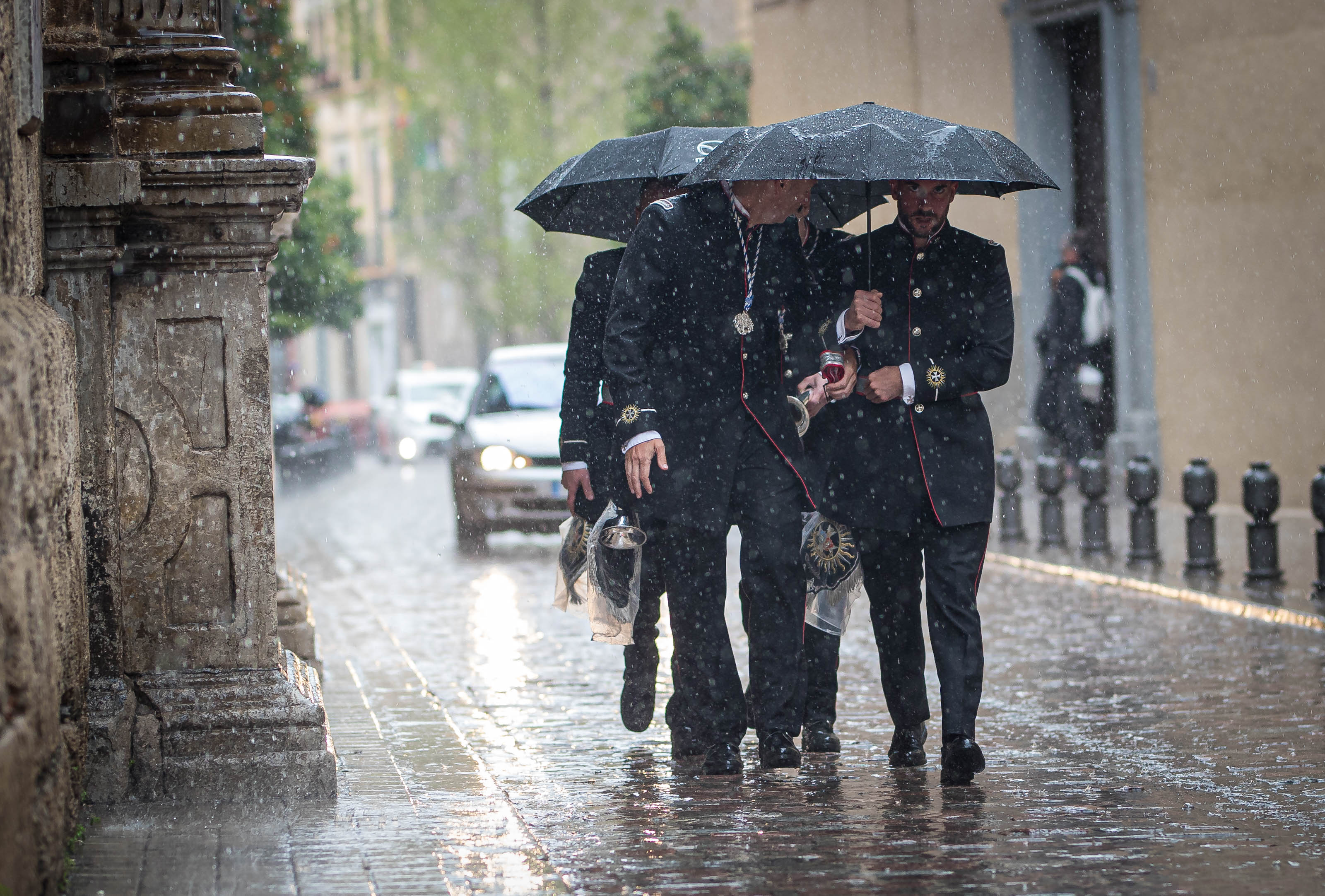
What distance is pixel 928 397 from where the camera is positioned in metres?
5.72

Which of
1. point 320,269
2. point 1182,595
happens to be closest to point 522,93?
point 320,269

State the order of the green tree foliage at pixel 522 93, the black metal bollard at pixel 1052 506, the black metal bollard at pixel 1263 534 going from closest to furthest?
1. the black metal bollard at pixel 1263 534
2. the black metal bollard at pixel 1052 506
3. the green tree foliage at pixel 522 93

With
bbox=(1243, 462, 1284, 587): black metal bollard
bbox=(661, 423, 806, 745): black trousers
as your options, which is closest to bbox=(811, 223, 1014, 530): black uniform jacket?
bbox=(661, 423, 806, 745): black trousers

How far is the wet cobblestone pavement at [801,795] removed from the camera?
4.50 m

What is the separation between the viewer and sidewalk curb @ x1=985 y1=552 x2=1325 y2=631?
30.0 ft

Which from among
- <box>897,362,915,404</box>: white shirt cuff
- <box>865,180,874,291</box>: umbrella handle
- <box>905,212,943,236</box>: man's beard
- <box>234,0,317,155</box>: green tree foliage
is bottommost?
<box>897,362,915,404</box>: white shirt cuff

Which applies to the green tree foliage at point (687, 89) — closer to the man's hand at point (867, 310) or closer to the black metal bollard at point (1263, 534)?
the black metal bollard at point (1263, 534)

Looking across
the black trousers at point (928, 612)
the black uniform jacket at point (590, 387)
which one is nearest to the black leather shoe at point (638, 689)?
the black uniform jacket at point (590, 387)

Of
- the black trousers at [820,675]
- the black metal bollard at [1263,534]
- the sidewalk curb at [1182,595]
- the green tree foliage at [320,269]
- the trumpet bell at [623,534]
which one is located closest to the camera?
the trumpet bell at [623,534]

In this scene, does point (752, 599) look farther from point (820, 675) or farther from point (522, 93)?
point (522, 93)

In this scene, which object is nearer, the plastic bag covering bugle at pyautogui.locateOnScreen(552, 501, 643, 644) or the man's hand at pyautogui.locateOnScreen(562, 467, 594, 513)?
the plastic bag covering bugle at pyautogui.locateOnScreen(552, 501, 643, 644)

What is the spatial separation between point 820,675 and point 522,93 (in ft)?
113

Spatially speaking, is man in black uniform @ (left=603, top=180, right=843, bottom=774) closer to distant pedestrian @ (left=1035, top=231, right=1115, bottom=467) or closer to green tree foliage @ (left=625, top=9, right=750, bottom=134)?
distant pedestrian @ (left=1035, top=231, right=1115, bottom=467)

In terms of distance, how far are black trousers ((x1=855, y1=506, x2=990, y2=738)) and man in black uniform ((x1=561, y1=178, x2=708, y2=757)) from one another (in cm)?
73
